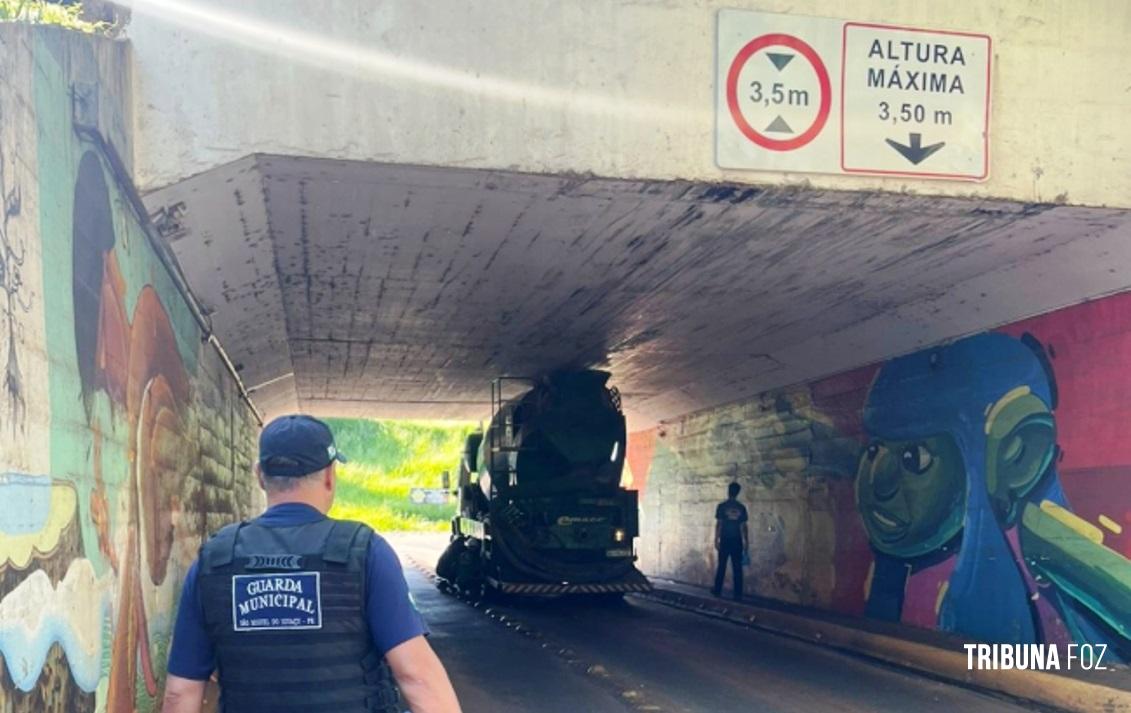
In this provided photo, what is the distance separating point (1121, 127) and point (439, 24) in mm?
5069

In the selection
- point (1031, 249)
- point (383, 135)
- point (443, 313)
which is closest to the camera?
point (383, 135)

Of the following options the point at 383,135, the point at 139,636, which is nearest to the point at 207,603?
the point at 139,636

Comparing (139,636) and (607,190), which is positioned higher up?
(607,190)

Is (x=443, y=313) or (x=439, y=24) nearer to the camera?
(x=439, y=24)

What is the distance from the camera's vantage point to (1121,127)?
798 centimetres

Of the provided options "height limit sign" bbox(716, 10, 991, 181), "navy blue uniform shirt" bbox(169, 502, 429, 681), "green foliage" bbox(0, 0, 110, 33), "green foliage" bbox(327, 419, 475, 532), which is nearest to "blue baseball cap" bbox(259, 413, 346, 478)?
"navy blue uniform shirt" bbox(169, 502, 429, 681)

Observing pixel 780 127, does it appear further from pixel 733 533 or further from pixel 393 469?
pixel 393 469

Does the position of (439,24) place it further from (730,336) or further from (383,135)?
(730,336)

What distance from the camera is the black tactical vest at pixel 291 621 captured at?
3277mm

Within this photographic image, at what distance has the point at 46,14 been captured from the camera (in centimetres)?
511

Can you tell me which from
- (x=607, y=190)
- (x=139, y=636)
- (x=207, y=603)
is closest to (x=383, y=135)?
(x=607, y=190)

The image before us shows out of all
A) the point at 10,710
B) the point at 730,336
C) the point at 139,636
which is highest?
the point at 730,336

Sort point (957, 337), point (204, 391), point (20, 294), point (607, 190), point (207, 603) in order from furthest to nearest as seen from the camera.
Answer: point (957, 337) < point (204, 391) < point (607, 190) < point (20, 294) < point (207, 603)

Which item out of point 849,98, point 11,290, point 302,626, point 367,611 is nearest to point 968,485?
point 849,98
